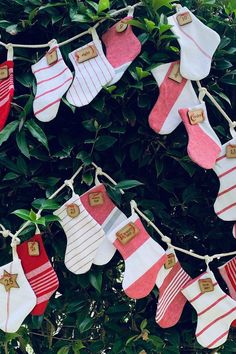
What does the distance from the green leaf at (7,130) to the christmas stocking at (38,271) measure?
22cm

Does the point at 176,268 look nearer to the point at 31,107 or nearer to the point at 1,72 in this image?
the point at 31,107

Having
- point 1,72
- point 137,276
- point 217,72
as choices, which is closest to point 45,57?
point 1,72

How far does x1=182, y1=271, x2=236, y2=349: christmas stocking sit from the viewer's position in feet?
3.89

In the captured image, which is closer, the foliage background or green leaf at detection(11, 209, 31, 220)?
green leaf at detection(11, 209, 31, 220)

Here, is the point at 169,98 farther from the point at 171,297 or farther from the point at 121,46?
the point at 171,297

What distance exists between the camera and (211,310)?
3.91 ft

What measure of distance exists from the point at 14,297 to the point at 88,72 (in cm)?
51

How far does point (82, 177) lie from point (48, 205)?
0.11m

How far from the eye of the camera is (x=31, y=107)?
1.20m

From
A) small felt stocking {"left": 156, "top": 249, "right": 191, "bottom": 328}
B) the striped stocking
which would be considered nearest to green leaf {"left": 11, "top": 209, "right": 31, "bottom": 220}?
small felt stocking {"left": 156, "top": 249, "right": 191, "bottom": 328}

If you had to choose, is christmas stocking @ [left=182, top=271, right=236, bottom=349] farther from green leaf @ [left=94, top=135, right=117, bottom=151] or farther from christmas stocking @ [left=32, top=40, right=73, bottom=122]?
christmas stocking @ [left=32, top=40, right=73, bottom=122]

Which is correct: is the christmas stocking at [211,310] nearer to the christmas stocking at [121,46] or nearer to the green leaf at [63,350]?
the green leaf at [63,350]

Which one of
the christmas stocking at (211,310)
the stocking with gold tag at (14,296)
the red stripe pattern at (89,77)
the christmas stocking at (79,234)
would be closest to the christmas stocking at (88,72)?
the red stripe pattern at (89,77)

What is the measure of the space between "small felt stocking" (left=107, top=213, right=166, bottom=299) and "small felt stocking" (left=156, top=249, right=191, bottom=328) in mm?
41
